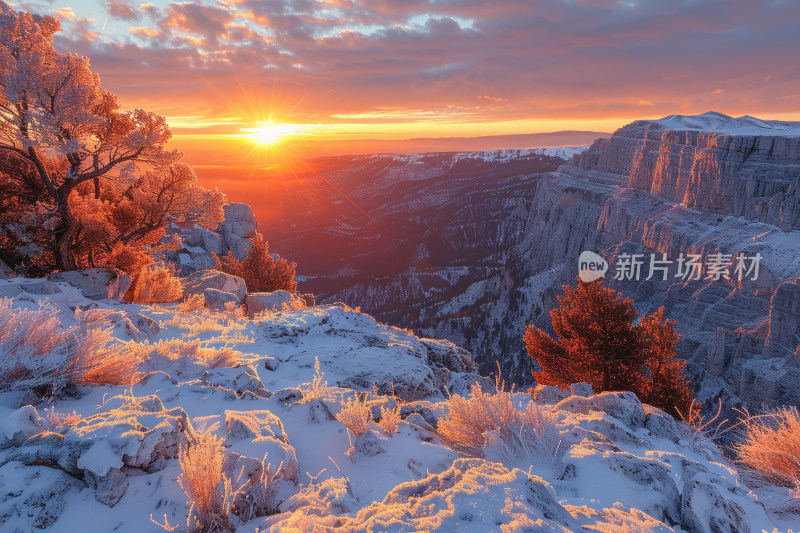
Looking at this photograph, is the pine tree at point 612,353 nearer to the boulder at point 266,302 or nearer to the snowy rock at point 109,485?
the boulder at point 266,302

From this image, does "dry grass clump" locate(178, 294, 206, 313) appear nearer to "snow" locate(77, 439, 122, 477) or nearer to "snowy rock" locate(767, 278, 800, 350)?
"snow" locate(77, 439, 122, 477)

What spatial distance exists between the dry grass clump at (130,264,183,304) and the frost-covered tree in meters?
1.08

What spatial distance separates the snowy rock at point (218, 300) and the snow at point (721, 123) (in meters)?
70.6

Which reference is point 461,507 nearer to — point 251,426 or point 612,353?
point 251,426

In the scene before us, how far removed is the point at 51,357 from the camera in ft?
13.9

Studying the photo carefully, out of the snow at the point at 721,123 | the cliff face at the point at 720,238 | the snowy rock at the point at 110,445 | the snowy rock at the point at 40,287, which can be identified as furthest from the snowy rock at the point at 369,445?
the snow at the point at 721,123

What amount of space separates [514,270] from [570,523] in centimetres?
9139

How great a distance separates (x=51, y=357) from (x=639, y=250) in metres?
61.0

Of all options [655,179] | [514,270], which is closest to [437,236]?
[514,270]

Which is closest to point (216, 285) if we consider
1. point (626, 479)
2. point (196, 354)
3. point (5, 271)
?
point (5, 271)

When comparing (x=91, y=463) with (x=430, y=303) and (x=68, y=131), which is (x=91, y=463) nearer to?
(x=68, y=131)

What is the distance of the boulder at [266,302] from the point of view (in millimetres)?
12641

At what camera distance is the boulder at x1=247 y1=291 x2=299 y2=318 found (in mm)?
12641

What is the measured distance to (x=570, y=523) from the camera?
2311 mm
